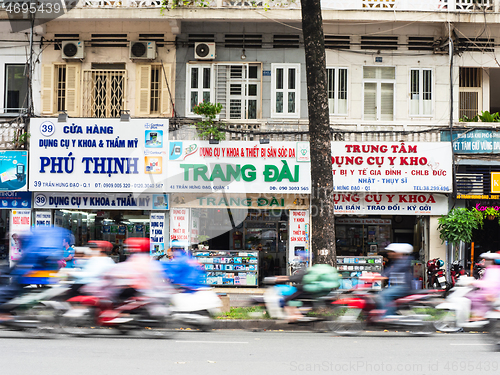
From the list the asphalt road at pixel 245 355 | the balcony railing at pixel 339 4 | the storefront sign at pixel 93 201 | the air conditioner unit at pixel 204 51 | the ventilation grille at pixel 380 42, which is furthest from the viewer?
the ventilation grille at pixel 380 42

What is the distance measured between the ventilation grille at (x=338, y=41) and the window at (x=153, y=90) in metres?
4.97

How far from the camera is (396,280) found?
387 inches

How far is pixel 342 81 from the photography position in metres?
17.8

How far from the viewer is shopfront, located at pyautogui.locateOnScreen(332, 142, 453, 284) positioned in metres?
16.8

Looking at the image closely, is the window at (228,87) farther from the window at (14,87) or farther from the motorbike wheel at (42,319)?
the motorbike wheel at (42,319)

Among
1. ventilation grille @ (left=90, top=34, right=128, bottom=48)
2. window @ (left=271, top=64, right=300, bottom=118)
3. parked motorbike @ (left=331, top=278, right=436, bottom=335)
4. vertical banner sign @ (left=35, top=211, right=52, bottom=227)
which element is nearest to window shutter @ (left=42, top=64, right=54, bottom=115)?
ventilation grille @ (left=90, top=34, right=128, bottom=48)

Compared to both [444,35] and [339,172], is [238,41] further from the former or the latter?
[444,35]

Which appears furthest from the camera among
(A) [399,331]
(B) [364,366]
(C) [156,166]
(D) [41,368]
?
(C) [156,166]

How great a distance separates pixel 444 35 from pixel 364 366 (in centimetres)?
1328

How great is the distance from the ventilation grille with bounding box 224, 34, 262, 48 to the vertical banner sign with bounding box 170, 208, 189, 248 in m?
5.26

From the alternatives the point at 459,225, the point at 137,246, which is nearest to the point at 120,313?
the point at 137,246

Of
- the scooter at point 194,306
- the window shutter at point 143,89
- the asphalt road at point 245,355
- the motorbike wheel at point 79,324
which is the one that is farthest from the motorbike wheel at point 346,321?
the window shutter at point 143,89

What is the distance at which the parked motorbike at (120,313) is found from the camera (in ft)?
29.3

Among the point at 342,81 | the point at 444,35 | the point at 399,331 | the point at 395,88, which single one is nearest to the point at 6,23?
the point at 342,81
